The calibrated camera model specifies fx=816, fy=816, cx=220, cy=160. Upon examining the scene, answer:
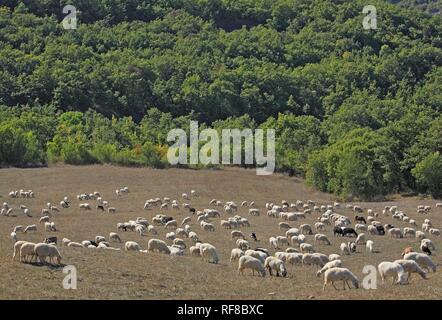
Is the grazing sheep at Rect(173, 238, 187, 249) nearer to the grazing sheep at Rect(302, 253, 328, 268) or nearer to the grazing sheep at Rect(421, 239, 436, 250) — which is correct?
the grazing sheep at Rect(302, 253, 328, 268)

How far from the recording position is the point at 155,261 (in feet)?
91.7

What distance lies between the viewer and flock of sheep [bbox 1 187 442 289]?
25.7 meters

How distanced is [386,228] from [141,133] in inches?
3050

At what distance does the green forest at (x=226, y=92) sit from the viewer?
83500mm

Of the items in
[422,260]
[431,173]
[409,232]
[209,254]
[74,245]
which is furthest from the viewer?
A: [431,173]

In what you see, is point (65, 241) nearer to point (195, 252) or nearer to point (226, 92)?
point (195, 252)

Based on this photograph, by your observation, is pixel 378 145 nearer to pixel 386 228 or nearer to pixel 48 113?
pixel 386 228

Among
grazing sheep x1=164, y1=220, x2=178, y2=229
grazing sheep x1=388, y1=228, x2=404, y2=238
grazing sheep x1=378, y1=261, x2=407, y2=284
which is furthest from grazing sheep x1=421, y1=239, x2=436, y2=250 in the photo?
grazing sheep x1=164, y1=220, x2=178, y2=229

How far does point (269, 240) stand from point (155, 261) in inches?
421

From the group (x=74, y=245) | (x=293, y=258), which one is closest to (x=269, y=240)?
(x=293, y=258)

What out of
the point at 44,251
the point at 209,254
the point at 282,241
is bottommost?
the point at 282,241

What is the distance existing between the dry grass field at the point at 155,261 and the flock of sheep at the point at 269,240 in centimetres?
45

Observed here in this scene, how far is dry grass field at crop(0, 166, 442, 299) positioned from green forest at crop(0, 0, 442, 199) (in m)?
9.11

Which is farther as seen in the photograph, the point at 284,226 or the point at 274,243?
the point at 284,226
